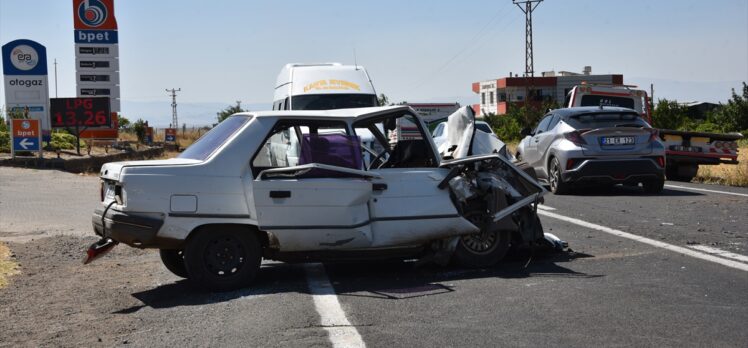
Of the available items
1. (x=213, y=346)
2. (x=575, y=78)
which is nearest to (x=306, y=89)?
(x=213, y=346)

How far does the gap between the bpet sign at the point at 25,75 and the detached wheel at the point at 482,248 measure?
3365 cm

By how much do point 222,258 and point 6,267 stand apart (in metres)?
3.24

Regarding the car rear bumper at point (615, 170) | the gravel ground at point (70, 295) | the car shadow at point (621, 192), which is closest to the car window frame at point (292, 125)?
the gravel ground at point (70, 295)

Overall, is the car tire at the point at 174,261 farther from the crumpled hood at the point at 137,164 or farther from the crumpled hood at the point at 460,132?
the crumpled hood at the point at 460,132

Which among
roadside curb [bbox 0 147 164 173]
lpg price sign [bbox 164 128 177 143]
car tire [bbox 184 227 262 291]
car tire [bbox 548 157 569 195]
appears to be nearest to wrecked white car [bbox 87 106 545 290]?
car tire [bbox 184 227 262 291]

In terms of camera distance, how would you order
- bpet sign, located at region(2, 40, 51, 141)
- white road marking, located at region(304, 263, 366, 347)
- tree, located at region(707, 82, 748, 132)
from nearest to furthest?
1. white road marking, located at region(304, 263, 366, 347)
2. bpet sign, located at region(2, 40, 51, 141)
3. tree, located at region(707, 82, 748, 132)

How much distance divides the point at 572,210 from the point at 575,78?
85.0m

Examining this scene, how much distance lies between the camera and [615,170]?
15.6 meters

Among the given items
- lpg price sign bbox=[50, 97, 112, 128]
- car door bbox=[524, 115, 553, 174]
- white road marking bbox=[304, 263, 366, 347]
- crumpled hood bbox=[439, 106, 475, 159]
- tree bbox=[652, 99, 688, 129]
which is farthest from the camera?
tree bbox=[652, 99, 688, 129]

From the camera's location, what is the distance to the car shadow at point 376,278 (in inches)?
300

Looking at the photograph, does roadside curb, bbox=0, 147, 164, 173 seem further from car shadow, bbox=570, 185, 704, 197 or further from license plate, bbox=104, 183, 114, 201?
license plate, bbox=104, 183, 114, 201

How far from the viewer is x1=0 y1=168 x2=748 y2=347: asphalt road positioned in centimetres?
600

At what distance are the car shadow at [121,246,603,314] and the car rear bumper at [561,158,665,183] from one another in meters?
6.46

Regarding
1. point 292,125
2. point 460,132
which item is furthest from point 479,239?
point 292,125
